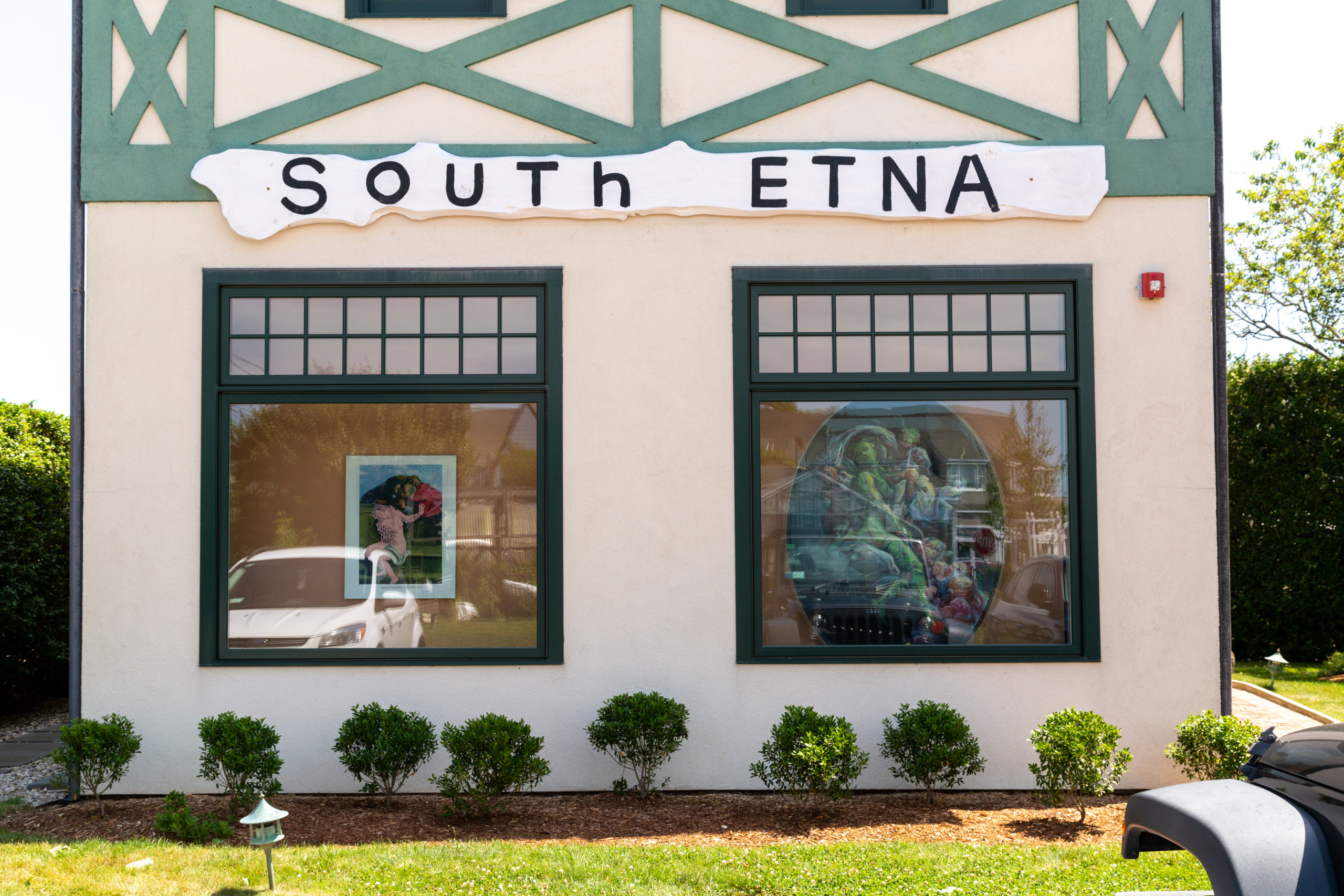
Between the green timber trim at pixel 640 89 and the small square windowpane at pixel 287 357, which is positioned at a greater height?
the green timber trim at pixel 640 89

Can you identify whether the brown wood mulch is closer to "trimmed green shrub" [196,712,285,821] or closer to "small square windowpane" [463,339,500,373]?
"trimmed green shrub" [196,712,285,821]

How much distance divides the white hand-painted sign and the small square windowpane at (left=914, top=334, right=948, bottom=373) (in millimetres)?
874

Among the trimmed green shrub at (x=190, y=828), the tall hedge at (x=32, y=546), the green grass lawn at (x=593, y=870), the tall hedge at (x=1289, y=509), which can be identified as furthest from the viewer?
the tall hedge at (x=1289, y=509)

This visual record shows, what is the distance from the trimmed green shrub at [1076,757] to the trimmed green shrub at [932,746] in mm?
415

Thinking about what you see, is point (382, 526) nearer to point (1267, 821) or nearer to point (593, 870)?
point (593, 870)

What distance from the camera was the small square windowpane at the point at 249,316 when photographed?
267 inches

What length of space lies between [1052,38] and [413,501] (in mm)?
5587

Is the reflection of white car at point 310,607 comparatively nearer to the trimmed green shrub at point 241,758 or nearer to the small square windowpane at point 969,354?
the trimmed green shrub at point 241,758

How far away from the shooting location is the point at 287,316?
679cm

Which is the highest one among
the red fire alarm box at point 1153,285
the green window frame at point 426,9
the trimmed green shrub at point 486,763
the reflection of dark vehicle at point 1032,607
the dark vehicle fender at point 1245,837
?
the green window frame at point 426,9

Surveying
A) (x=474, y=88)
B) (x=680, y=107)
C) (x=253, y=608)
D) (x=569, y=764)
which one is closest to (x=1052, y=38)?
(x=680, y=107)

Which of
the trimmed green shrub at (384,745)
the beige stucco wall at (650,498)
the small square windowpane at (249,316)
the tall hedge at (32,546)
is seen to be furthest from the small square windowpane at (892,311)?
the tall hedge at (32,546)

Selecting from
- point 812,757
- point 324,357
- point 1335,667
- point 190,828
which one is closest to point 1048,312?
point 812,757

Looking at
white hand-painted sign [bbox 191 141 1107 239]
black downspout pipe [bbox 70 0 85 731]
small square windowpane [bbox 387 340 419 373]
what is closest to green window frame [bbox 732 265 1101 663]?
white hand-painted sign [bbox 191 141 1107 239]
